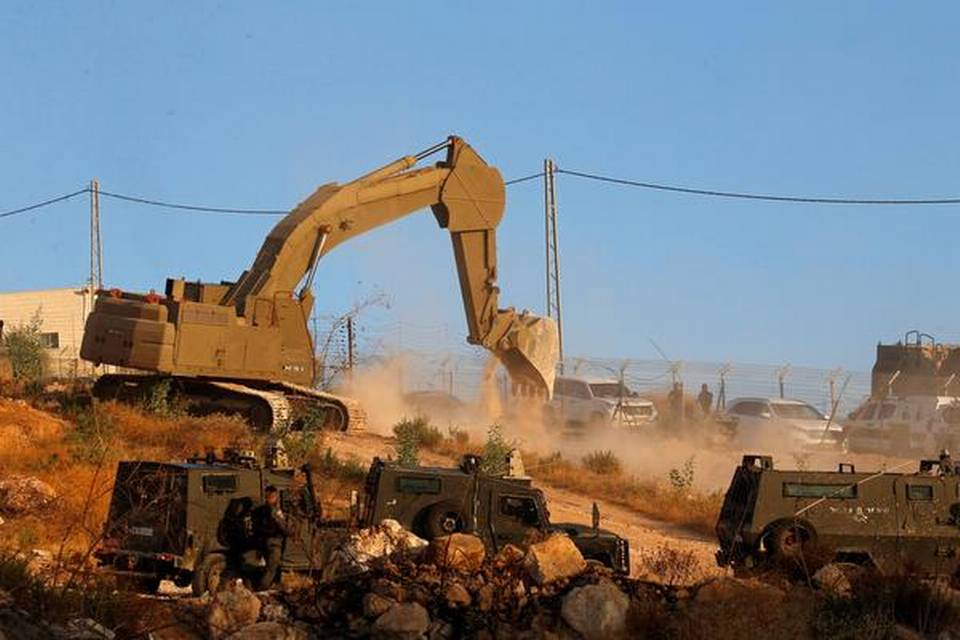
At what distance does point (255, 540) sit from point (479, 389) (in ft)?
83.7

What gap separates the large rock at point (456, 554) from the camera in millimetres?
13836

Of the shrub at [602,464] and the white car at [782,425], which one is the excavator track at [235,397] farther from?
the white car at [782,425]

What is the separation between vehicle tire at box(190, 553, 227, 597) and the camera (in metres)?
16.2

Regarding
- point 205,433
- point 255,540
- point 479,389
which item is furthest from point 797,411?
point 255,540

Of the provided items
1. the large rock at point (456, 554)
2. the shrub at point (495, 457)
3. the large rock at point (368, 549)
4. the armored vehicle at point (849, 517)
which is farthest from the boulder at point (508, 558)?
the shrub at point (495, 457)

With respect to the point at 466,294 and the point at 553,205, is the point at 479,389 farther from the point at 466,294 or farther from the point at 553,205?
the point at 466,294

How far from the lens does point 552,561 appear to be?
13.8 metres

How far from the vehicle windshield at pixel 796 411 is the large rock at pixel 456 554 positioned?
27760 mm

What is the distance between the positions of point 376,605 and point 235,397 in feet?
57.4

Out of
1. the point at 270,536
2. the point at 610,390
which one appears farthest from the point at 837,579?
the point at 610,390

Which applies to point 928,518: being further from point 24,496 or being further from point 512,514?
point 24,496

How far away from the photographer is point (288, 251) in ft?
99.9

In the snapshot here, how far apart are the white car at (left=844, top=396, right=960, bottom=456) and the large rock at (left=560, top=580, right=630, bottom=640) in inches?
1089

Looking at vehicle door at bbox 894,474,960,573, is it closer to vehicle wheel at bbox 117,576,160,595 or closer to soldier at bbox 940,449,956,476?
soldier at bbox 940,449,956,476
